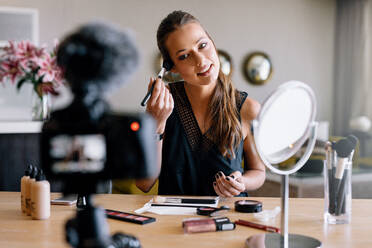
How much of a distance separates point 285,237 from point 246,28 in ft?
13.7

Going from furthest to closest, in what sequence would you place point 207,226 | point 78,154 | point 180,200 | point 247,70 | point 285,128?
point 247,70 < point 180,200 < point 207,226 < point 285,128 < point 78,154

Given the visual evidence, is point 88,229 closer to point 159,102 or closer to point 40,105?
point 159,102

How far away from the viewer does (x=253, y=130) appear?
69 centimetres

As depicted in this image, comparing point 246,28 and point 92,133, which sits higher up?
point 246,28

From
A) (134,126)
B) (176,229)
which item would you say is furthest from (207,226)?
(134,126)

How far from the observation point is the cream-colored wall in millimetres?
4066

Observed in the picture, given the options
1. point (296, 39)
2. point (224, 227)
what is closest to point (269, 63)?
point (296, 39)

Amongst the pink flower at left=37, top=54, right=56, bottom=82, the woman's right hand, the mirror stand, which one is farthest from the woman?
the pink flower at left=37, top=54, right=56, bottom=82

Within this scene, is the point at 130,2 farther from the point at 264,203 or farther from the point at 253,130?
the point at 253,130

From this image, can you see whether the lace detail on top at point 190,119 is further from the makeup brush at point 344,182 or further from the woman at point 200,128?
the makeup brush at point 344,182

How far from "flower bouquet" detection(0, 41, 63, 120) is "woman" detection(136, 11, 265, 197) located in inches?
27.3

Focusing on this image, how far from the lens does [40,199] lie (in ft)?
3.29

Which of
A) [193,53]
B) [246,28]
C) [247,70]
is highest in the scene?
[246,28]

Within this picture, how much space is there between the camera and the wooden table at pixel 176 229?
0.84 metres
